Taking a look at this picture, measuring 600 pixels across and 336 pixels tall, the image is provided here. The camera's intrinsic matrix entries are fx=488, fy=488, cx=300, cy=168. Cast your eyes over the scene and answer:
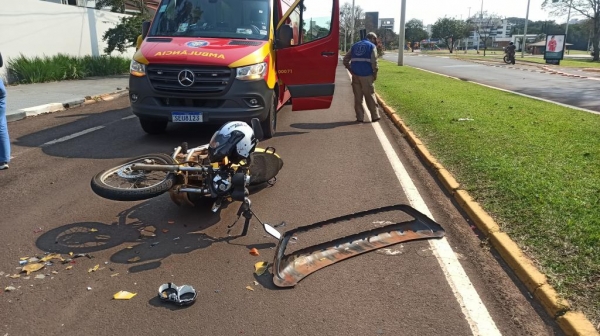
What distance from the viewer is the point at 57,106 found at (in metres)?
11.6

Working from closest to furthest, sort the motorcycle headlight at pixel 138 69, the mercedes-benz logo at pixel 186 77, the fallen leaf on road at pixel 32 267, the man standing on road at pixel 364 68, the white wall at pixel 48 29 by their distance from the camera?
the fallen leaf on road at pixel 32 267, the mercedes-benz logo at pixel 186 77, the motorcycle headlight at pixel 138 69, the man standing on road at pixel 364 68, the white wall at pixel 48 29

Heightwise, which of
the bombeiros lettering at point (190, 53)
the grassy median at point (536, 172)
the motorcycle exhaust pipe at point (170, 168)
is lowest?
the grassy median at point (536, 172)

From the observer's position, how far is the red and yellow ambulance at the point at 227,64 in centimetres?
726

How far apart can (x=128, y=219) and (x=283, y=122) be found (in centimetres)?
604

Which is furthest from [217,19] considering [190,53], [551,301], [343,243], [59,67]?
[59,67]

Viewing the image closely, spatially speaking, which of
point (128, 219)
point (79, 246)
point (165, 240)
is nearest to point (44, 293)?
point (79, 246)

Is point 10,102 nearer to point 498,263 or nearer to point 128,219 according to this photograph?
point 128,219

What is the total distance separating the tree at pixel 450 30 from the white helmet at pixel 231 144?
99925mm

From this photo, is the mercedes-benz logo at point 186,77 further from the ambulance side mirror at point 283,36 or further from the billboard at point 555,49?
the billboard at point 555,49

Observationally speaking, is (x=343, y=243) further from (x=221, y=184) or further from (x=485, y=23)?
(x=485, y=23)

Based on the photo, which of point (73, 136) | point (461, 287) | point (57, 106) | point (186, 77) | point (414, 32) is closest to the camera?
point (461, 287)

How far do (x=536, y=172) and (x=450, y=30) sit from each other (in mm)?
103120

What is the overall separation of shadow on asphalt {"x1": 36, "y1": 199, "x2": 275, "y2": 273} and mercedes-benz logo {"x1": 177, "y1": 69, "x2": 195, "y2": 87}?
Result: 275cm

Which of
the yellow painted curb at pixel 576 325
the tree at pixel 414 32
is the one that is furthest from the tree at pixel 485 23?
the yellow painted curb at pixel 576 325
